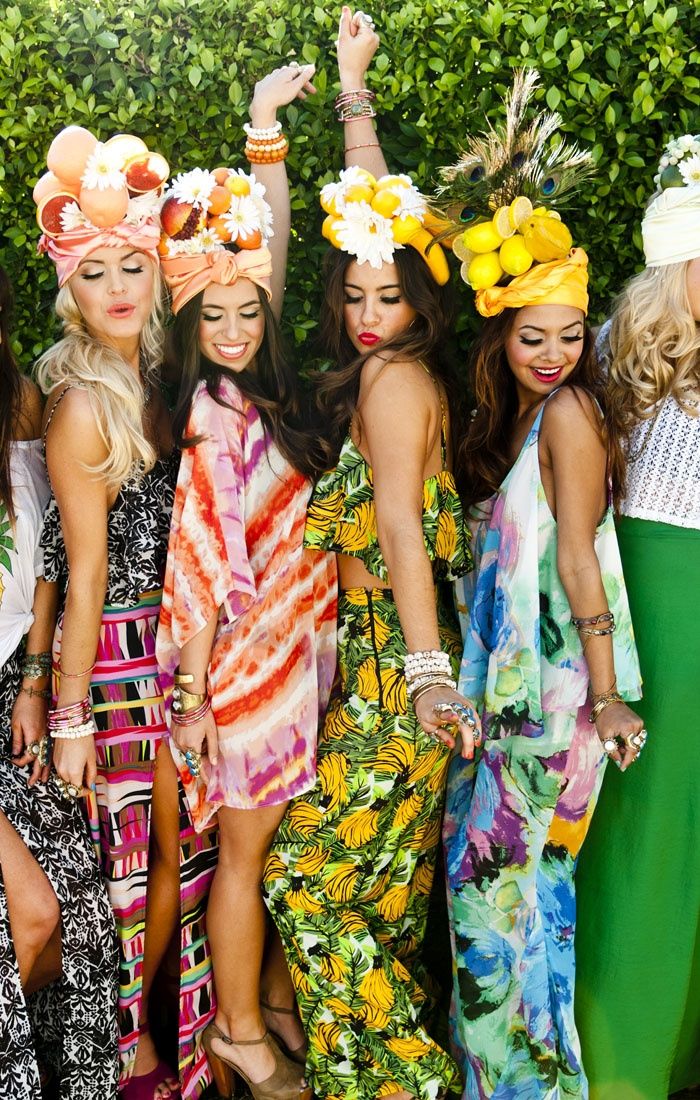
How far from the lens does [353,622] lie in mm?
3744

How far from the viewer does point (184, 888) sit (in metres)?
3.82

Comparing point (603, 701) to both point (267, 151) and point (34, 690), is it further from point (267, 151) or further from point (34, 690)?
point (267, 151)

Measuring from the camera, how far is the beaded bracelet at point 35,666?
3723 millimetres

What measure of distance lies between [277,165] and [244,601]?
1.52 m

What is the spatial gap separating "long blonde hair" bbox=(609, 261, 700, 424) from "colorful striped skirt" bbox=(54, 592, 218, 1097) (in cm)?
165

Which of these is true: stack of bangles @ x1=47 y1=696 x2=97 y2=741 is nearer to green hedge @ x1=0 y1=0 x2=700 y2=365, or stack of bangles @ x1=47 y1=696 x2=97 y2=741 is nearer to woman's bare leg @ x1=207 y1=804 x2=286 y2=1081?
woman's bare leg @ x1=207 y1=804 x2=286 y2=1081

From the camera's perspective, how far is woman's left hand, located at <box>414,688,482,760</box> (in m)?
3.20

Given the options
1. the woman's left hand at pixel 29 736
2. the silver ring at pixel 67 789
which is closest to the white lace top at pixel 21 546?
the woman's left hand at pixel 29 736

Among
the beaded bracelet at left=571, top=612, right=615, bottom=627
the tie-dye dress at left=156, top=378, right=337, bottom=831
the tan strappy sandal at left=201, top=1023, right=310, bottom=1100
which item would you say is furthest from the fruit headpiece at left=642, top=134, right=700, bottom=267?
the tan strappy sandal at left=201, top=1023, right=310, bottom=1100

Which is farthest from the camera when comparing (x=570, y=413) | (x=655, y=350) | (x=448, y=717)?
(x=655, y=350)

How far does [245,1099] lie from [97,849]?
3.70ft

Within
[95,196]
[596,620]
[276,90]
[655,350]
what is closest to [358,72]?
[276,90]

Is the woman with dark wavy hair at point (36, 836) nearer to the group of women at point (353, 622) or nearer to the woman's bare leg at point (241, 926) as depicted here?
the group of women at point (353, 622)

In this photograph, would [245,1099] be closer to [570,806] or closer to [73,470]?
[570,806]
